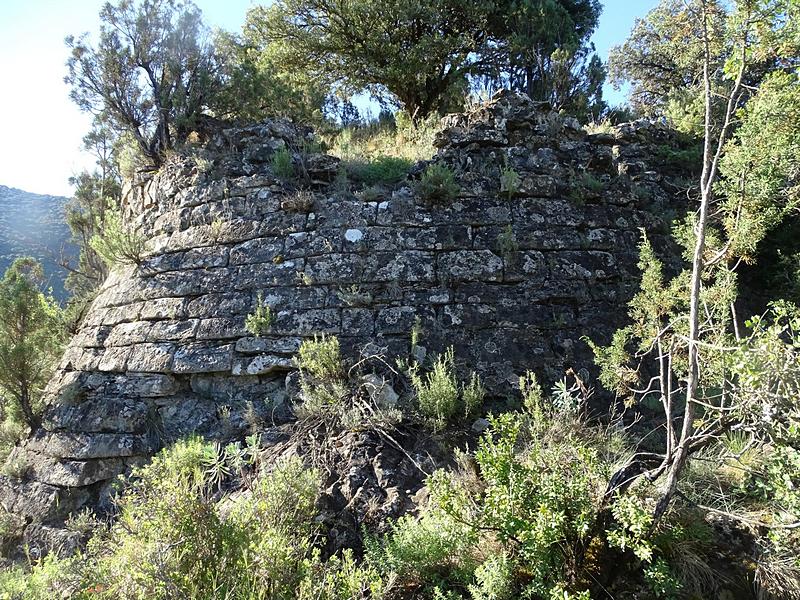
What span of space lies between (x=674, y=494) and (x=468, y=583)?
3.96ft

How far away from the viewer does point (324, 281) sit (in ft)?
15.8

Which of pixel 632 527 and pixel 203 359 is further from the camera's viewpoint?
pixel 203 359

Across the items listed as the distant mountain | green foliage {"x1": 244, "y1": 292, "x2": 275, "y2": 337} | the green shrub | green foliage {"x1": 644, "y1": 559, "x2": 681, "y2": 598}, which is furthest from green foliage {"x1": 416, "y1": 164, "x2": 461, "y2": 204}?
the distant mountain

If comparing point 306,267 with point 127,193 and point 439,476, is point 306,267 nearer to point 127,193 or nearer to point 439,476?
point 439,476

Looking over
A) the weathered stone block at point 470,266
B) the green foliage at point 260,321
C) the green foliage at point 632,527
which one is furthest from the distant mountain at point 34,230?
the green foliage at point 632,527

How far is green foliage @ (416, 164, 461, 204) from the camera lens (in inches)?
203

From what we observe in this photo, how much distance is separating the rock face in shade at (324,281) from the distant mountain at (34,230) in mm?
7798

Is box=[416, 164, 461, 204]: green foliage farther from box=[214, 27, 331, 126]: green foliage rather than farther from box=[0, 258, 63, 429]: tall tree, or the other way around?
box=[0, 258, 63, 429]: tall tree

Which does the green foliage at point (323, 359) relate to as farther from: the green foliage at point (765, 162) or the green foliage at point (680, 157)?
the green foliage at point (680, 157)

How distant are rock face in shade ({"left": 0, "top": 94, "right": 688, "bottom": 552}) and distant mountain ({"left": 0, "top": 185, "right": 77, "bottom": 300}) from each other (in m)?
7.80

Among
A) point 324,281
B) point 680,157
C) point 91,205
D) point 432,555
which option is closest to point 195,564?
point 432,555

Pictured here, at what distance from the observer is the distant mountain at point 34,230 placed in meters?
12.4

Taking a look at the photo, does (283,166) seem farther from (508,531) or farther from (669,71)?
(669,71)

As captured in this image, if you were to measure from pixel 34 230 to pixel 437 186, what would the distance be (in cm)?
1417
